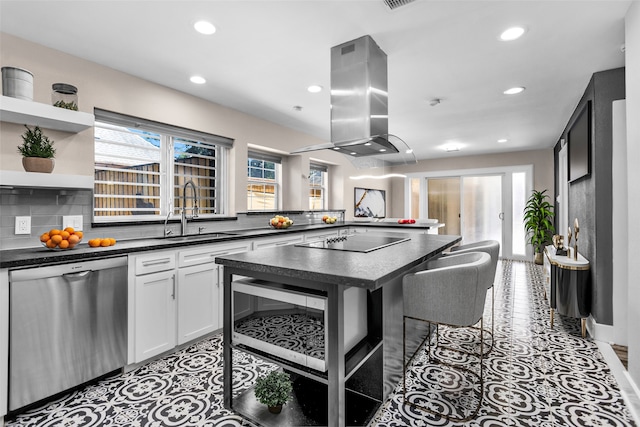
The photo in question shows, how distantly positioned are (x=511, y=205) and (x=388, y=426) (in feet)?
22.0

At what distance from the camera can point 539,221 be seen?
621cm

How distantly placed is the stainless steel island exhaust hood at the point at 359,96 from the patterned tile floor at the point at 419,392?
72.3 inches

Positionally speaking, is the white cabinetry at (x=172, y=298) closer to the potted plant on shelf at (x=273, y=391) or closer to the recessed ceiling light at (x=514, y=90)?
the potted plant on shelf at (x=273, y=391)

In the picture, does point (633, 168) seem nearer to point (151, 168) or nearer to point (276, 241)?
point (276, 241)

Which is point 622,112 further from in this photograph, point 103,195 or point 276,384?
point 103,195

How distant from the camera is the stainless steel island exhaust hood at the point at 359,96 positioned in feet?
8.00

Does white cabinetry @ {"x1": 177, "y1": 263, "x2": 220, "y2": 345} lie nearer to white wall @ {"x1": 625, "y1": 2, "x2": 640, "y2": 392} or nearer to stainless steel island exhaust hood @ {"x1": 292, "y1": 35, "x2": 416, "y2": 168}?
stainless steel island exhaust hood @ {"x1": 292, "y1": 35, "x2": 416, "y2": 168}

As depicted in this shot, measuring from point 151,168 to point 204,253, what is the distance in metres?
1.25

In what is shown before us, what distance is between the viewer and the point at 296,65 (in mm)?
2854

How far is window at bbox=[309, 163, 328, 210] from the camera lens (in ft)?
19.7

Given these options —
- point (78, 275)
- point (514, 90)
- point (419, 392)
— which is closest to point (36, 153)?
point (78, 275)

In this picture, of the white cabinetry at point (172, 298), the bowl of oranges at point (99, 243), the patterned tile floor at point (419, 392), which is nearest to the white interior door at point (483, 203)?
the patterned tile floor at point (419, 392)

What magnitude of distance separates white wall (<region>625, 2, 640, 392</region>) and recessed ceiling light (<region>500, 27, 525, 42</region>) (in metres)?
0.60

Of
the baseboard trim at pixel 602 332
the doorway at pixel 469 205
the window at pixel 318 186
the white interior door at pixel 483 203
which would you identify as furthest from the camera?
the doorway at pixel 469 205
